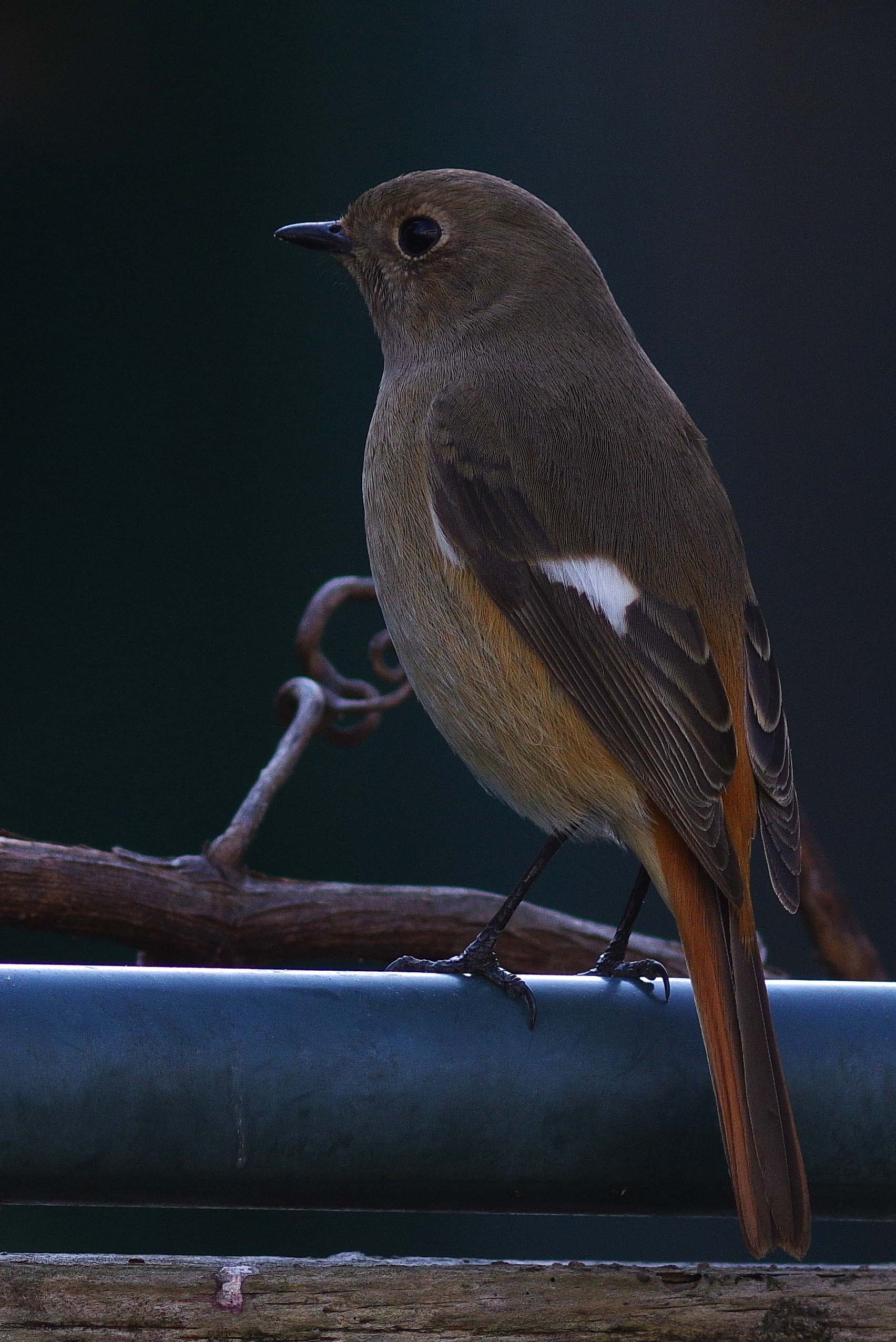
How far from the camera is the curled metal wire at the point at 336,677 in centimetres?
338

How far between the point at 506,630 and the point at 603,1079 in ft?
3.34

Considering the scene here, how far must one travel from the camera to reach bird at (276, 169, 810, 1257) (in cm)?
220

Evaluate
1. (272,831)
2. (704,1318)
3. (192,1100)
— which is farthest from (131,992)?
(272,831)

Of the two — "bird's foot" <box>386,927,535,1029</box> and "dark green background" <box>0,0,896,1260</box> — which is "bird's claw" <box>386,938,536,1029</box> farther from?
"dark green background" <box>0,0,896,1260</box>

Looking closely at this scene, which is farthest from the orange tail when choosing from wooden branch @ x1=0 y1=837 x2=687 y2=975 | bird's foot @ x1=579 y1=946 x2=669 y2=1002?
wooden branch @ x1=0 y1=837 x2=687 y2=975

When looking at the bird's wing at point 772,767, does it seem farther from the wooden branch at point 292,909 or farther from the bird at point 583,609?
the wooden branch at point 292,909

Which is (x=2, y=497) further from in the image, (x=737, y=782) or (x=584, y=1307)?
(x=584, y=1307)

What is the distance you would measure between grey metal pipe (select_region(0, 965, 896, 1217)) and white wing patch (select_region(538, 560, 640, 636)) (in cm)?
86

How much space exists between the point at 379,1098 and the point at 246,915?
1520 mm

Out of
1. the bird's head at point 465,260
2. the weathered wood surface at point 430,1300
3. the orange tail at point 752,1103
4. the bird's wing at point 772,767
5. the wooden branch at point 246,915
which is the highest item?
the bird's head at point 465,260

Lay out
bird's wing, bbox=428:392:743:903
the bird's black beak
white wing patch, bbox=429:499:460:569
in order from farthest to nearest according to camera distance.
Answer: the bird's black beak, white wing patch, bbox=429:499:460:569, bird's wing, bbox=428:392:743:903

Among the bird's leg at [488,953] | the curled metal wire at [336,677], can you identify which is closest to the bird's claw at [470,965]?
the bird's leg at [488,953]

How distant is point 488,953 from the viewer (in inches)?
86.0

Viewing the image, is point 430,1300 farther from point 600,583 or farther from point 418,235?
point 418,235
